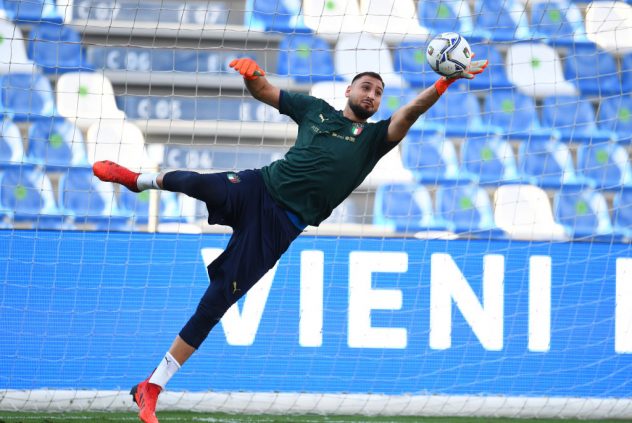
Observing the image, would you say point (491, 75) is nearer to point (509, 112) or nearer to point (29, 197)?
point (509, 112)

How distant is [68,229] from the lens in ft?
23.2

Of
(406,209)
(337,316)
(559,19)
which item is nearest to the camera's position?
(337,316)

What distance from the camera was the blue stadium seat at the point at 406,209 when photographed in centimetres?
858

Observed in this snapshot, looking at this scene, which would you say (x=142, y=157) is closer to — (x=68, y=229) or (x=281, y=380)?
(x=68, y=229)

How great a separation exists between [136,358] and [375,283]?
186cm

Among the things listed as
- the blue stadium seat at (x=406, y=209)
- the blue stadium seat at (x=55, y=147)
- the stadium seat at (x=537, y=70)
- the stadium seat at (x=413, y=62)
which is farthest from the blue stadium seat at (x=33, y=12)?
the stadium seat at (x=537, y=70)

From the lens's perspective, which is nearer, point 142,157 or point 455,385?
point 455,385

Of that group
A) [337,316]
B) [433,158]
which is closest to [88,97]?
[433,158]

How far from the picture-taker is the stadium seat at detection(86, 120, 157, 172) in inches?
332

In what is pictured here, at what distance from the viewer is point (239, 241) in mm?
4918

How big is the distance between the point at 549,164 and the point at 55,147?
4820mm

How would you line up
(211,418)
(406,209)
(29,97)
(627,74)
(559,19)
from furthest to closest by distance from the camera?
(559,19) → (627,74) → (406,209) → (29,97) → (211,418)

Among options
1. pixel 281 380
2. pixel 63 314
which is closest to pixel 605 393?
pixel 281 380

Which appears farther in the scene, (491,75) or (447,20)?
(447,20)
